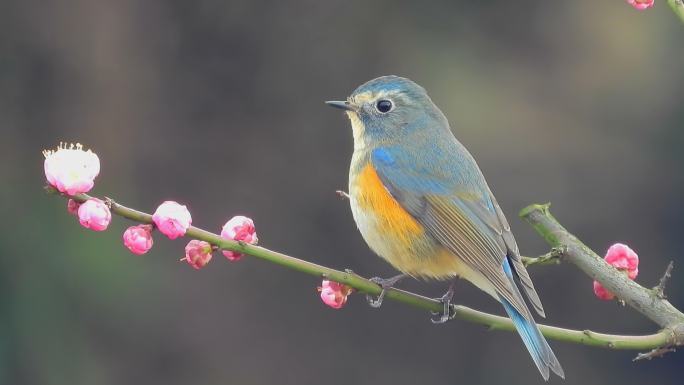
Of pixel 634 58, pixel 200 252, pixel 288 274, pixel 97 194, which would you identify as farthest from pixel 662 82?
pixel 200 252

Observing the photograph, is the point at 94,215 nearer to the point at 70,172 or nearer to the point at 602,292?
the point at 70,172

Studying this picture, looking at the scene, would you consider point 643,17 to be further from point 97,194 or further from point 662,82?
point 97,194

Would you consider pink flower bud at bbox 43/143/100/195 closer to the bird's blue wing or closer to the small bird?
the small bird

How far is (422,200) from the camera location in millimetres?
3762

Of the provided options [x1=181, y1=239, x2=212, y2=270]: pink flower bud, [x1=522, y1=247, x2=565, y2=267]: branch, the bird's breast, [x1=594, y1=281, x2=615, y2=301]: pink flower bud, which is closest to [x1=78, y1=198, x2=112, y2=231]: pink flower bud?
[x1=181, y1=239, x2=212, y2=270]: pink flower bud

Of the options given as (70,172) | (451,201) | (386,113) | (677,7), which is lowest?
(70,172)

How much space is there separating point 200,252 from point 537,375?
5.17m

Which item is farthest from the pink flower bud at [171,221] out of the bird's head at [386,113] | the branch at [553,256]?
the bird's head at [386,113]

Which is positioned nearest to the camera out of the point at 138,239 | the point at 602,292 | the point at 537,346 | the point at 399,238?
the point at 138,239

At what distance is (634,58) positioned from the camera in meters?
7.34

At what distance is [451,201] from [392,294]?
3.63 ft

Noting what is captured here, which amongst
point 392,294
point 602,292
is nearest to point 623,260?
point 602,292

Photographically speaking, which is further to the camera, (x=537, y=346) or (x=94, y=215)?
(x=537, y=346)

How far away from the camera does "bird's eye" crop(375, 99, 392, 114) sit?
13.3 feet
